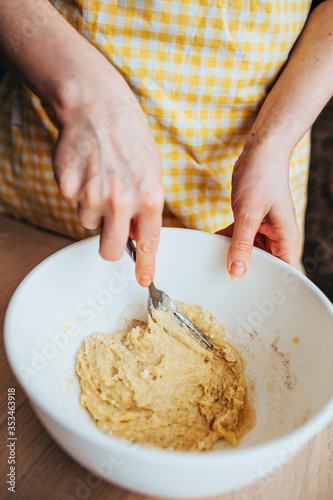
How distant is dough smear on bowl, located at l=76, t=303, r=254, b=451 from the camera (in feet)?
2.08

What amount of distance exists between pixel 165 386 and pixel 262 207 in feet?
1.21

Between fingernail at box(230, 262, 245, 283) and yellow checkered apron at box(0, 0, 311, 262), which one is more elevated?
yellow checkered apron at box(0, 0, 311, 262)

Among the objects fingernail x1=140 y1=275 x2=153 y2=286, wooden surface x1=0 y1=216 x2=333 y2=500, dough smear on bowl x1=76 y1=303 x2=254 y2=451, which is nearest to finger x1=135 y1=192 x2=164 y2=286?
fingernail x1=140 y1=275 x2=153 y2=286

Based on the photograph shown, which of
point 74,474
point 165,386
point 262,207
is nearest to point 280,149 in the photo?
point 262,207

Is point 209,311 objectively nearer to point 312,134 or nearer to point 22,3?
point 22,3

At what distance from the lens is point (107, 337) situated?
0.77 meters

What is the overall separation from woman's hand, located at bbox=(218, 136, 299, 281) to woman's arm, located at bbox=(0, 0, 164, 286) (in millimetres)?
197

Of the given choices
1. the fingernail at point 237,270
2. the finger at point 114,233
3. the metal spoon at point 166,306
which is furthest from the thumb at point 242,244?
the finger at point 114,233

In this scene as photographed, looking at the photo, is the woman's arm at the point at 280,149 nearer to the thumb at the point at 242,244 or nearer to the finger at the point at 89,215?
the thumb at the point at 242,244

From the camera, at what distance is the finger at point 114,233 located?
0.59 meters

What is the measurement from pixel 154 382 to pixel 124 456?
0.23 metres

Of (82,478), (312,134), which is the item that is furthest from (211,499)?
(312,134)

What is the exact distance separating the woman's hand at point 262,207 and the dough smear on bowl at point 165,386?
0.16 meters

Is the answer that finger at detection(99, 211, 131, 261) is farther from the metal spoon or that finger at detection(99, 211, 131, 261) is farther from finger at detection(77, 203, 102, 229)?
the metal spoon
